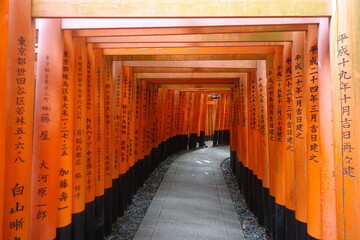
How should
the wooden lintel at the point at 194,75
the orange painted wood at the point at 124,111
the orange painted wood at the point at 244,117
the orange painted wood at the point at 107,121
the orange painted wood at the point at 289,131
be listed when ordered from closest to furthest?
the orange painted wood at the point at 289,131 → the orange painted wood at the point at 107,121 → the orange painted wood at the point at 124,111 → the orange painted wood at the point at 244,117 → the wooden lintel at the point at 194,75

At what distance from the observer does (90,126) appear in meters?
4.14

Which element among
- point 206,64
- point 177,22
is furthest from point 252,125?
point 177,22

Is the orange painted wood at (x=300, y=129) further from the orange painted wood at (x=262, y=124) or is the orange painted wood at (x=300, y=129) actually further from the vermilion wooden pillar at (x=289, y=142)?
the orange painted wood at (x=262, y=124)

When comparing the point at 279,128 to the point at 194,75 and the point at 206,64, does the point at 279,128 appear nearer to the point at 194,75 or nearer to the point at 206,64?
the point at 206,64

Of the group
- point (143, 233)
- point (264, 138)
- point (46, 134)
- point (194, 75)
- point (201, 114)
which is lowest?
point (143, 233)

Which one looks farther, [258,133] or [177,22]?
[258,133]

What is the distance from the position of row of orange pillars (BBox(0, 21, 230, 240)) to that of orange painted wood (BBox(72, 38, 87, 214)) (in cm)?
1

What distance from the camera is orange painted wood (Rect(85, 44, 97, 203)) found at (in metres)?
4.07

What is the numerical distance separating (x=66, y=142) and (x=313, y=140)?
2.80m

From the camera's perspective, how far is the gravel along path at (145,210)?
531 centimetres

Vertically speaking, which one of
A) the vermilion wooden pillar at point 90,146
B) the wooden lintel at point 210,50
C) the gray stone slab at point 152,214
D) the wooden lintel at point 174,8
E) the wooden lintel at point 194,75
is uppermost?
the wooden lintel at point 194,75

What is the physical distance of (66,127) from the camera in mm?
3340

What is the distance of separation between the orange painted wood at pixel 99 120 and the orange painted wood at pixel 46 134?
1247 millimetres

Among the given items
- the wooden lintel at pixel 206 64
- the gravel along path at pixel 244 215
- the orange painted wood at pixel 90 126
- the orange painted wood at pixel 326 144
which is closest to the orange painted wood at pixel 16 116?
the orange painted wood at pixel 90 126
